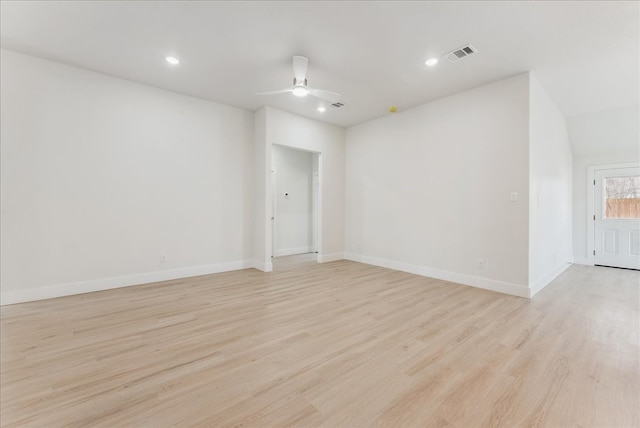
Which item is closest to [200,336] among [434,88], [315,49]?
[315,49]

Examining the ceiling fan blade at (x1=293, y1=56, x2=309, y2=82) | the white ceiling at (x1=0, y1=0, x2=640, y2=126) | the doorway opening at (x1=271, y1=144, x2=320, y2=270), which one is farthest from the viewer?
the doorway opening at (x1=271, y1=144, x2=320, y2=270)

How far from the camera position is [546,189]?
4.14 m

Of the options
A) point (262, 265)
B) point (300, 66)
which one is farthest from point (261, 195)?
point (300, 66)

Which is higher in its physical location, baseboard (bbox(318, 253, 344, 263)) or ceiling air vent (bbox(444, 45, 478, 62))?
ceiling air vent (bbox(444, 45, 478, 62))

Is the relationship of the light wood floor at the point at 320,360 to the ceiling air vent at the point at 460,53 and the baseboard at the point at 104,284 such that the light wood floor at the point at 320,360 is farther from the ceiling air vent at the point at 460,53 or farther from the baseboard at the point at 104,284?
the ceiling air vent at the point at 460,53

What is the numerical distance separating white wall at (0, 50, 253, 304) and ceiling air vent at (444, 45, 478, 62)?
3584mm

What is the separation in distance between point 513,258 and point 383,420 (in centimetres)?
320

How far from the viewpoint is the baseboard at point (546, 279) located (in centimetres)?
362

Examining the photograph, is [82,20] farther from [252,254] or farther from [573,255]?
[573,255]

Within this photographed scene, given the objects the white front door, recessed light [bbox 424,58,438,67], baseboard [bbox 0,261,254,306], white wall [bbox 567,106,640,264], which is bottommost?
baseboard [bbox 0,261,254,306]

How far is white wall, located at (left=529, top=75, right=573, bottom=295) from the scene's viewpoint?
11.9 feet

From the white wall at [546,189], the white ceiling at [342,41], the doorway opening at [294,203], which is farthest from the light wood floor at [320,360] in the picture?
the doorway opening at [294,203]

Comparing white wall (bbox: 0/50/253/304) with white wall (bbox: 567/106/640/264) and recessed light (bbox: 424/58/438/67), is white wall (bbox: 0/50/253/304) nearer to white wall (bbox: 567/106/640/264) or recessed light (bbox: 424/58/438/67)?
recessed light (bbox: 424/58/438/67)

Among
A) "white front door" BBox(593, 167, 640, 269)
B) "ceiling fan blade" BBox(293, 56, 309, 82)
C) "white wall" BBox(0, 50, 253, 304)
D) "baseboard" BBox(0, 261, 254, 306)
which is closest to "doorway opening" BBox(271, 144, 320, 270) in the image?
"white wall" BBox(0, 50, 253, 304)
